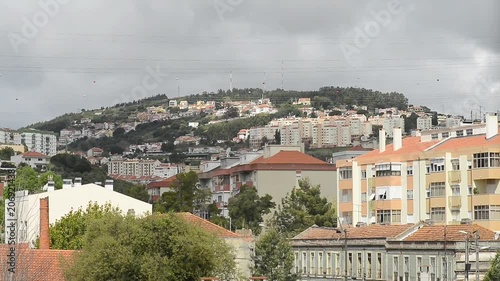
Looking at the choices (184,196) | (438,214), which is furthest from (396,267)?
(184,196)

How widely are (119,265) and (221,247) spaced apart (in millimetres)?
5864

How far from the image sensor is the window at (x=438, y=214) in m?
97.9

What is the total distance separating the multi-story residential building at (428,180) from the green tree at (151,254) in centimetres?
3202

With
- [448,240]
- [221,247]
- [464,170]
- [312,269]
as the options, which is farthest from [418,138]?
[221,247]

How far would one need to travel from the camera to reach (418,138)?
116 meters

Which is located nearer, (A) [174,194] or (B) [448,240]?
(B) [448,240]

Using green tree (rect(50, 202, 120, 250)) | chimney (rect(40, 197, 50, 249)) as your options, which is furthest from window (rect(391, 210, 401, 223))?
chimney (rect(40, 197, 50, 249))

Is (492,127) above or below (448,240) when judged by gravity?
above

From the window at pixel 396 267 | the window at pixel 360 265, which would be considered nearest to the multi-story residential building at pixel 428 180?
the window at pixel 360 265

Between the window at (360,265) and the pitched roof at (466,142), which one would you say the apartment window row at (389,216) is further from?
the window at (360,265)

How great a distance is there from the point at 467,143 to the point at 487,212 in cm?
907

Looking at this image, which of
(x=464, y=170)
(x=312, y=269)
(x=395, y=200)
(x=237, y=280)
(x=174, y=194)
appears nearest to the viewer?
(x=237, y=280)

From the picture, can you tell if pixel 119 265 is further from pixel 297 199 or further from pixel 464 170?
pixel 297 199

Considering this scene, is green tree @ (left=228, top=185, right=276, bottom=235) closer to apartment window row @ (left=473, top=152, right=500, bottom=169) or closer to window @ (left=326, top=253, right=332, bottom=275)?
apartment window row @ (left=473, top=152, right=500, bottom=169)
